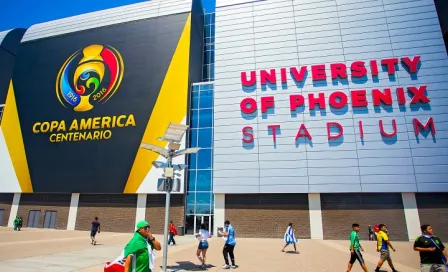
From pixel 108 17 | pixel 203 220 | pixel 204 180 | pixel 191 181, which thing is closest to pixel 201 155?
pixel 204 180

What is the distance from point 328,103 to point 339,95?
4.23 ft

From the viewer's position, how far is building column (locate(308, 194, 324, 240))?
22594 millimetres

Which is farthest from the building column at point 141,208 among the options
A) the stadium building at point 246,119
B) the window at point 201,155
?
the window at point 201,155

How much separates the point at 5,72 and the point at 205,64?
101 ft

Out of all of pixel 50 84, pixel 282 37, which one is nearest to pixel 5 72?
pixel 50 84

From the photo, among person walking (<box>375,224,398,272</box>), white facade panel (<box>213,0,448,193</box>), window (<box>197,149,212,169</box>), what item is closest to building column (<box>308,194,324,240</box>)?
white facade panel (<box>213,0,448,193</box>)

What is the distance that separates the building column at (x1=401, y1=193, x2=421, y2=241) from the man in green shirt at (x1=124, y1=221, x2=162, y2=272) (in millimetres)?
24193

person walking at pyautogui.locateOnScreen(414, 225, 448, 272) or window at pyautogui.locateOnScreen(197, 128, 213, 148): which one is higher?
window at pyautogui.locateOnScreen(197, 128, 213, 148)

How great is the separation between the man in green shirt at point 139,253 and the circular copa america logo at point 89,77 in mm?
29002

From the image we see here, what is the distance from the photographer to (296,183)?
23.3 m

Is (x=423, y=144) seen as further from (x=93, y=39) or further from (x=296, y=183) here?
(x=93, y=39)

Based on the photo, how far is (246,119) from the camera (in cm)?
2594

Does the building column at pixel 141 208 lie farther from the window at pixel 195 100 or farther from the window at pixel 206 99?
the window at pixel 206 99

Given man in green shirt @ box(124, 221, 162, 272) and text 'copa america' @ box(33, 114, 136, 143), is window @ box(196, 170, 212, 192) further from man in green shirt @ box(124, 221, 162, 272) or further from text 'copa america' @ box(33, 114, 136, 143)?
man in green shirt @ box(124, 221, 162, 272)
